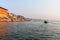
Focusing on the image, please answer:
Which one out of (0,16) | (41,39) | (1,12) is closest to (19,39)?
(41,39)

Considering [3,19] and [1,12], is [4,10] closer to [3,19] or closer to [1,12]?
[1,12]

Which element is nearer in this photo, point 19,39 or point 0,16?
point 19,39

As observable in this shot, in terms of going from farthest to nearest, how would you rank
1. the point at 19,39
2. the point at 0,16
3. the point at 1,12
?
the point at 1,12, the point at 0,16, the point at 19,39

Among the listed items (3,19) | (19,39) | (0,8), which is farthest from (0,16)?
(19,39)

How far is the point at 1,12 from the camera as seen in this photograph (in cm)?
19112

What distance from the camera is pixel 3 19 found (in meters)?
182

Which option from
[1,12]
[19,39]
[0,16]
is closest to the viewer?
[19,39]

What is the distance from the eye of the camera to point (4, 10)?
19950 cm

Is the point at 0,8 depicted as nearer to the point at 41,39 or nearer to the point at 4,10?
the point at 4,10

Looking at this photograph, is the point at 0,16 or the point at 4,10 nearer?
the point at 0,16

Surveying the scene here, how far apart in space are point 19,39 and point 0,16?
147296 mm

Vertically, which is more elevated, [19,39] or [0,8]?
[0,8]

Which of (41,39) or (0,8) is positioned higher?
(0,8)

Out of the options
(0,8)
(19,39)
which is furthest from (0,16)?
(19,39)
